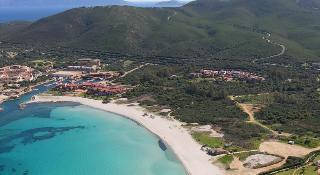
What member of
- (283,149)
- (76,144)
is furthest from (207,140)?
(76,144)

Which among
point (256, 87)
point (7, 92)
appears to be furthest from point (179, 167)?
point (7, 92)

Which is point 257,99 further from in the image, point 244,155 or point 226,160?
point 226,160

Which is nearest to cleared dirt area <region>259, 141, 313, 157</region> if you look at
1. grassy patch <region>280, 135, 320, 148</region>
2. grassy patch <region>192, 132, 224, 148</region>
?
grassy patch <region>280, 135, 320, 148</region>

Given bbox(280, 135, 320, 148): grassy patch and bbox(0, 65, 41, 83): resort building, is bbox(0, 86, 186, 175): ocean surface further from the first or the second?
bbox(0, 65, 41, 83): resort building

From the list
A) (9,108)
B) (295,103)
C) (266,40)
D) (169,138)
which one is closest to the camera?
(169,138)

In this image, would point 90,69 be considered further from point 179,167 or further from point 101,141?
point 179,167

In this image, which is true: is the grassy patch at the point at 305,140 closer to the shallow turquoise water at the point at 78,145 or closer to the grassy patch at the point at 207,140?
the grassy patch at the point at 207,140

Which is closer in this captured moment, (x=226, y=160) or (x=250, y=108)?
(x=226, y=160)
